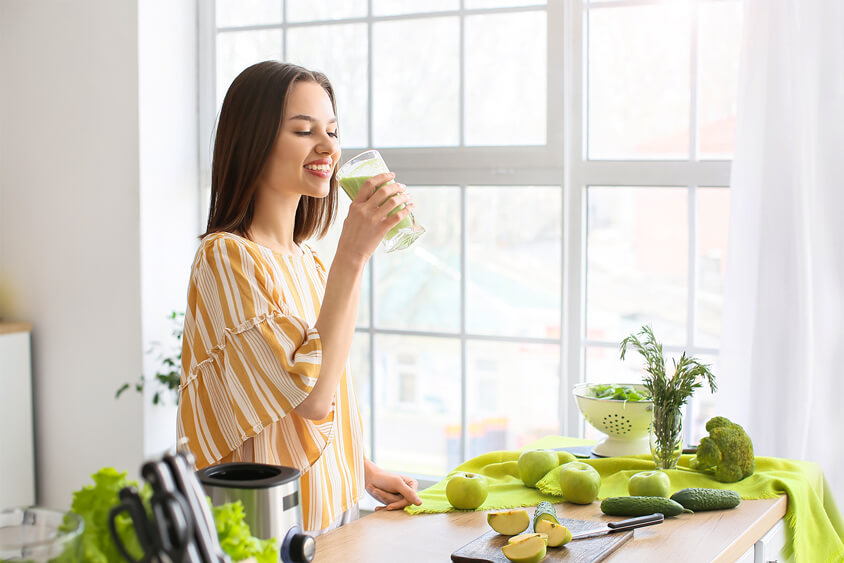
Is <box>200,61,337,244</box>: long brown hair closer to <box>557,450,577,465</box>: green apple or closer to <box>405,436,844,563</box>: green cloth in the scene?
<box>405,436,844,563</box>: green cloth

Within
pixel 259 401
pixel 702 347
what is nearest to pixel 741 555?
pixel 259 401

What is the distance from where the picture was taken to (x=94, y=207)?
3.15 m

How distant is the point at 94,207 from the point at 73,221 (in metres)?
0.11

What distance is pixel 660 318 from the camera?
109 inches

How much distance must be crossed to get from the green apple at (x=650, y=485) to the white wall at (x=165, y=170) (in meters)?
1.98

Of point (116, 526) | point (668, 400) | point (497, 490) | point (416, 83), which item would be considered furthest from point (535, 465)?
point (416, 83)

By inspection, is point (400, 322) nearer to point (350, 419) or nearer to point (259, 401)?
point (350, 419)

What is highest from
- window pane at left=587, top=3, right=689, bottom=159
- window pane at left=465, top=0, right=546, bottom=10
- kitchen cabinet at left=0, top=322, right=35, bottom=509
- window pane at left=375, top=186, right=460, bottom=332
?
window pane at left=465, top=0, right=546, bottom=10

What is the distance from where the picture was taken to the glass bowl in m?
0.75

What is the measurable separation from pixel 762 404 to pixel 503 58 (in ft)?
4.39

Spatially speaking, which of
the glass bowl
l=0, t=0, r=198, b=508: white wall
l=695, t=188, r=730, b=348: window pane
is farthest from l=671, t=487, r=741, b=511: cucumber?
l=0, t=0, r=198, b=508: white wall

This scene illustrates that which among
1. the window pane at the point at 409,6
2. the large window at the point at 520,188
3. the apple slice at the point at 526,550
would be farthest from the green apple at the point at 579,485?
the window pane at the point at 409,6

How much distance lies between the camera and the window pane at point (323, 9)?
3125 mm

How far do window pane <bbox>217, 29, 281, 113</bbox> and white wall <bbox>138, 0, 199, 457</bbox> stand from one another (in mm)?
95
